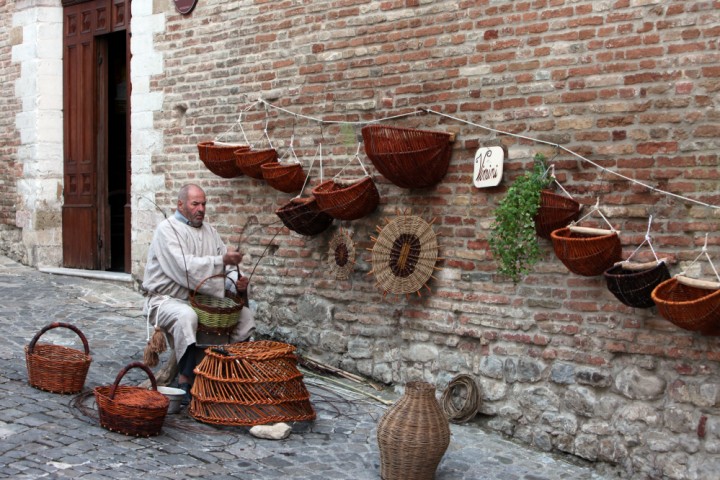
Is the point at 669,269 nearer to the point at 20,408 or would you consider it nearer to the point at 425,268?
the point at 425,268

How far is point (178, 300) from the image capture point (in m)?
6.32

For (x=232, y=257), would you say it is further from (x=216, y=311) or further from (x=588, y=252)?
(x=588, y=252)

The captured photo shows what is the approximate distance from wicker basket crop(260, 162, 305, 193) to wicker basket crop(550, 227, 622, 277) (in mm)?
2527

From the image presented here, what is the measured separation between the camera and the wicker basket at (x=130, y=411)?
17.5ft

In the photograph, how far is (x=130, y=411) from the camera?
533 cm

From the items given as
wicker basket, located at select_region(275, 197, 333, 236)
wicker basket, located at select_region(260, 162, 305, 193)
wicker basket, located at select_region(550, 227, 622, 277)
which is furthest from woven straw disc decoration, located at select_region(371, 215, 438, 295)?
wicker basket, located at select_region(550, 227, 622, 277)

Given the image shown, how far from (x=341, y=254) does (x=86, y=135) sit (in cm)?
512

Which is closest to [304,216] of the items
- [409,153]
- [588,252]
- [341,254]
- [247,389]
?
[341,254]

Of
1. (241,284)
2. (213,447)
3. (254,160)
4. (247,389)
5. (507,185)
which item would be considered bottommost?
(213,447)

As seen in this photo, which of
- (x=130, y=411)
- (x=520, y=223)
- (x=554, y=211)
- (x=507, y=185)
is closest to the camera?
(x=130, y=411)

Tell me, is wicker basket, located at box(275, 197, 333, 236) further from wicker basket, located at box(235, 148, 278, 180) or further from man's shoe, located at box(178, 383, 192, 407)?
man's shoe, located at box(178, 383, 192, 407)

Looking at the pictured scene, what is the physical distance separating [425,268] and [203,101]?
3.05 meters

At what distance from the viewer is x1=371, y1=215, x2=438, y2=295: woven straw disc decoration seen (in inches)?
248

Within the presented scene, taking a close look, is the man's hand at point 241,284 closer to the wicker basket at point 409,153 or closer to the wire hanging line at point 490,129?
the wicker basket at point 409,153
